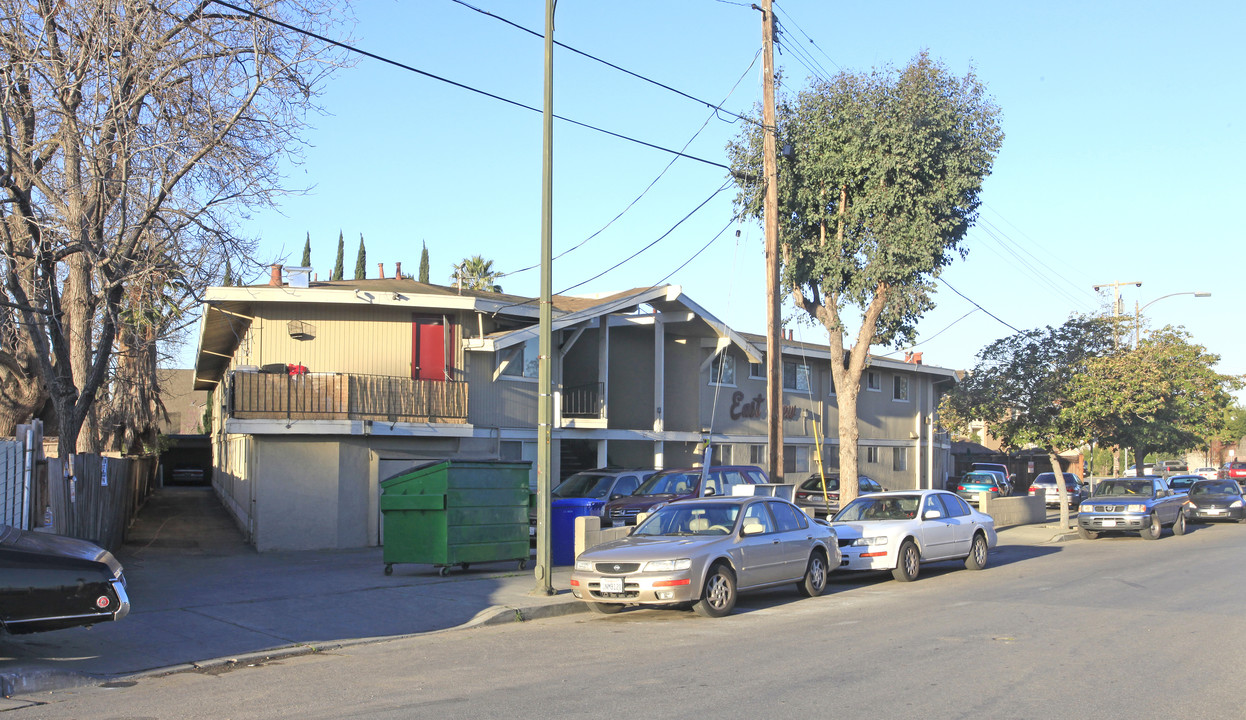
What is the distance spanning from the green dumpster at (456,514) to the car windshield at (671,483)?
18.3ft

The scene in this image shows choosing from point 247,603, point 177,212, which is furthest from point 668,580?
point 177,212

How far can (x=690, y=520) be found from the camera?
12898 millimetres

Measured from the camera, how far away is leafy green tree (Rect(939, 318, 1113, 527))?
26922mm

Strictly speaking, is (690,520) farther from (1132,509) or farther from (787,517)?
(1132,509)

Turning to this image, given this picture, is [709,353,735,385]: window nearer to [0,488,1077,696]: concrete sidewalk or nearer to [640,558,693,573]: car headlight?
[0,488,1077,696]: concrete sidewalk

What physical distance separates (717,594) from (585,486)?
34.7 feet

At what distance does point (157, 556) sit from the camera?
1853cm

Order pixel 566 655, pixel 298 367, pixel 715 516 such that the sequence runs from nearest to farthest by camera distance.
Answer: pixel 566 655 < pixel 715 516 < pixel 298 367

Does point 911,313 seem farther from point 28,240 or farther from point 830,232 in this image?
point 28,240

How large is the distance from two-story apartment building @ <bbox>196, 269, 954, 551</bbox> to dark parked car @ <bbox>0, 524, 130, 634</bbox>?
8.37m

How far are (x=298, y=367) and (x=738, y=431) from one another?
15.1m

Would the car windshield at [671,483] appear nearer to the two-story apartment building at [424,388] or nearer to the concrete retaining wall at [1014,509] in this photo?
the two-story apartment building at [424,388]

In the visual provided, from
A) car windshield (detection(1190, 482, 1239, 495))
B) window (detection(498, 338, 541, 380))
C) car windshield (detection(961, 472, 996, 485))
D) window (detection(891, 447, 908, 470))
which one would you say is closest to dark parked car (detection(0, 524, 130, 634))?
window (detection(498, 338, 541, 380))

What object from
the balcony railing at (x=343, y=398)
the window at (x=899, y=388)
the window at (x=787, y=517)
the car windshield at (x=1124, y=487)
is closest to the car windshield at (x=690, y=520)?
the window at (x=787, y=517)
